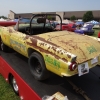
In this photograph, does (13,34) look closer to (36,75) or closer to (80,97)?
(36,75)

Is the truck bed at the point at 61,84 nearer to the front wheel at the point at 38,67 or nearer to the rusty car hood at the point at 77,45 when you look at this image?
the front wheel at the point at 38,67

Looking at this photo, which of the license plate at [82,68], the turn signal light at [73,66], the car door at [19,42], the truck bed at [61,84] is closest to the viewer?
the turn signal light at [73,66]

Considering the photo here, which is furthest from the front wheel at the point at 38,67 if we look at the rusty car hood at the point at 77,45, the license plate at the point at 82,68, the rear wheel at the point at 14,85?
the license plate at the point at 82,68

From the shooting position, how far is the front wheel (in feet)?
9.11

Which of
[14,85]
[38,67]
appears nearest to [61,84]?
[38,67]

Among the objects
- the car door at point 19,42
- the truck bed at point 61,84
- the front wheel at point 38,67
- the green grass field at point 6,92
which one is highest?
the car door at point 19,42

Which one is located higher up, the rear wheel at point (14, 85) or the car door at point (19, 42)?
the car door at point (19, 42)

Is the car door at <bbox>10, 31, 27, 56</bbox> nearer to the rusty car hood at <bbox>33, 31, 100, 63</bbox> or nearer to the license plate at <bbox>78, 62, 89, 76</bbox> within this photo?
the rusty car hood at <bbox>33, 31, 100, 63</bbox>

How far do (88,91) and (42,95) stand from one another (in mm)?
847

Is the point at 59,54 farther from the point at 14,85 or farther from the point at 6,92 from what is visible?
the point at 6,92

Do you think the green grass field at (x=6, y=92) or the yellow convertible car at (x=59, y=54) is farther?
the green grass field at (x=6, y=92)

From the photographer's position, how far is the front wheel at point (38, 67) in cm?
278

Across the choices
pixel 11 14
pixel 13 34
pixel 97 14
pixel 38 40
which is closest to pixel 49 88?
pixel 38 40

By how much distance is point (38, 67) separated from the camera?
10.1ft
